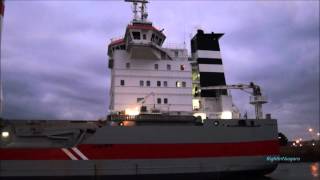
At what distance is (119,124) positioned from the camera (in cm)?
1556

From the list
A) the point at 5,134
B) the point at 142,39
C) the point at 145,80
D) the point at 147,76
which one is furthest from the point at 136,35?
the point at 5,134

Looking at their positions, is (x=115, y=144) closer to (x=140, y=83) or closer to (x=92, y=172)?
(x=92, y=172)

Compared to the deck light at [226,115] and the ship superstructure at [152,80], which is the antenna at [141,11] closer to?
the ship superstructure at [152,80]

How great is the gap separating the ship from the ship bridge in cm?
5

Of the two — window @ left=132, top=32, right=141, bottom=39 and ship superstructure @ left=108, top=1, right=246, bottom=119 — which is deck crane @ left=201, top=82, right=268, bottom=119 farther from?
window @ left=132, top=32, right=141, bottom=39

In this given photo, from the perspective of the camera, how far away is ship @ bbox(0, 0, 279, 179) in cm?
1470

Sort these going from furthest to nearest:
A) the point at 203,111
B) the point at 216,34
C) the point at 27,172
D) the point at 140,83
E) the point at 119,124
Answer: the point at 216,34
the point at 203,111
the point at 140,83
the point at 119,124
the point at 27,172

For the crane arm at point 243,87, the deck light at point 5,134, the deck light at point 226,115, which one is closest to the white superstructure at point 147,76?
the crane arm at point 243,87

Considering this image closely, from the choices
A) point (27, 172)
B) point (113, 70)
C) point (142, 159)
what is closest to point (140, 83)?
point (113, 70)

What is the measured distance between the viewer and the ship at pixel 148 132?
14.7 m

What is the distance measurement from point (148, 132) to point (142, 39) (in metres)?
5.15

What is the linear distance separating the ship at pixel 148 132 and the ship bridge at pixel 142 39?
49 mm

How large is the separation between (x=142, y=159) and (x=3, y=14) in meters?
7.64

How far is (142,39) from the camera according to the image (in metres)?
18.3
